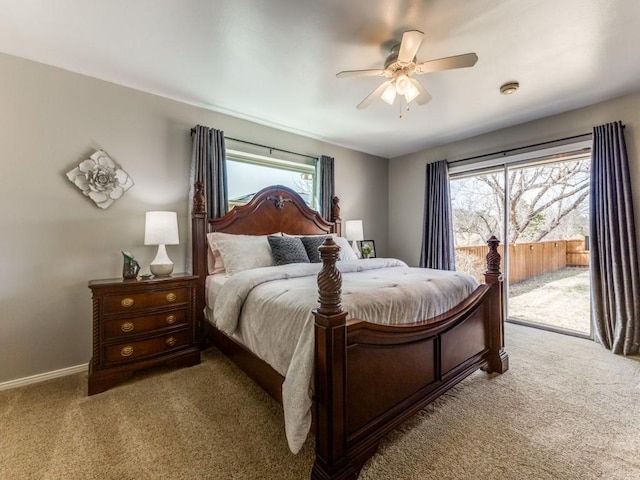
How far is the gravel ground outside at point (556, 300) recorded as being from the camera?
329cm

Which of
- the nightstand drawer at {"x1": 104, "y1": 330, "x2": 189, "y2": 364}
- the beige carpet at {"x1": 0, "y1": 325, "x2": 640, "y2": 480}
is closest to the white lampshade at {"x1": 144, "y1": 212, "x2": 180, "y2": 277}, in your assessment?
the nightstand drawer at {"x1": 104, "y1": 330, "x2": 189, "y2": 364}

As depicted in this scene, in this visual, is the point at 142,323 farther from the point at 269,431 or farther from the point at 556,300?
the point at 556,300

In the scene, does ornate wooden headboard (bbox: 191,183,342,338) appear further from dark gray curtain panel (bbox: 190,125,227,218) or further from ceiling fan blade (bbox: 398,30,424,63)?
ceiling fan blade (bbox: 398,30,424,63)

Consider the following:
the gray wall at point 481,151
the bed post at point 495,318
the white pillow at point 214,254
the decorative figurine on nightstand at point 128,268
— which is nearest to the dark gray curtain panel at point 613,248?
the gray wall at point 481,151

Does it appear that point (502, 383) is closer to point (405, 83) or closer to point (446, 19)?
point (405, 83)

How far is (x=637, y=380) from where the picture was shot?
223 cm

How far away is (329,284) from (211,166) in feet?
7.79

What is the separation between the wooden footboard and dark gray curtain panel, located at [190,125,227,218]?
2.17 meters

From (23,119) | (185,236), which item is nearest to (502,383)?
(185,236)

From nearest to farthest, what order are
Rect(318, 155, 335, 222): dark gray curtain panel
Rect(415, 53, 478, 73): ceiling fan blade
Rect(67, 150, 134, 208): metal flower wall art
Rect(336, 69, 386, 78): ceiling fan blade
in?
Rect(415, 53, 478, 73): ceiling fan blade
Rect(336, 69, 386, 78): ceiling fan blade
Rect(67, 150, 134, 208): metal flower wall art
Rect(318, 155, 335, 222): dark gray curtain panel

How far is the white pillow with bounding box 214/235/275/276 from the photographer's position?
2715 millimetres

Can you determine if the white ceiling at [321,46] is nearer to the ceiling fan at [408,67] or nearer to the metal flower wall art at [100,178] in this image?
the ceiling fan at [408,67]

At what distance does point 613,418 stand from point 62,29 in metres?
4.46

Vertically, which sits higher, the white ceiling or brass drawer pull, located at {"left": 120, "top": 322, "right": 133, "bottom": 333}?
the white ceiling
